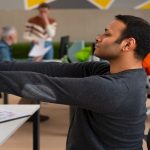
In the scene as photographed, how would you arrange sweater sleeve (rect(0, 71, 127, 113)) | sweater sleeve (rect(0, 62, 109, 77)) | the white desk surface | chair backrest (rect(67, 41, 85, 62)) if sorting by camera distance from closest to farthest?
1. sweater sleeve (rect(0, 71, 127, 113))
2. the white desk surface
3. sweater sleeve (rect(0, 62, 109, 77))
4. chair backrest (rect(67, 41, 85, 62))

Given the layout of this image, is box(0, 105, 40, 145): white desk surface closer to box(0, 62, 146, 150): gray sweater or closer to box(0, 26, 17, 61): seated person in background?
box(0, 62, 146, 150): gray sweater

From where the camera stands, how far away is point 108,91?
1361mm

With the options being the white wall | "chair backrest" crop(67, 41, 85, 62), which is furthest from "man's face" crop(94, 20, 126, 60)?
the white wall

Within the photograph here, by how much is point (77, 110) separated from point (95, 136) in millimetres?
143

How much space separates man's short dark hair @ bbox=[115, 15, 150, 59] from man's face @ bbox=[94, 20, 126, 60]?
21 millimetres

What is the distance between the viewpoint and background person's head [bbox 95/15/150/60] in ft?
4.96

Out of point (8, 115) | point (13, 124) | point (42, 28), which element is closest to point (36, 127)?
point (8, 115)

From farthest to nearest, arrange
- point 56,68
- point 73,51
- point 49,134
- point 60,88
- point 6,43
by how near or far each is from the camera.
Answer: point 6,43 → point 73,51 → point 49,134 → point 56,68 → point 60,88

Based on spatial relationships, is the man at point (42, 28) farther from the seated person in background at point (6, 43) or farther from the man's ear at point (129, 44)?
the man's ear at point (129, 44)

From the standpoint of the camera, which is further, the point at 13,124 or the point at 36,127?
the point at 36,127

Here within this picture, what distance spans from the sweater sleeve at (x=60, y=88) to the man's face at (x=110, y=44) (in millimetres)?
187

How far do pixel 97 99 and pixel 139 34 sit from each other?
35 cm

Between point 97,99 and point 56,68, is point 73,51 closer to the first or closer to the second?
point 56,68

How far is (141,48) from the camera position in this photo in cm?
153
